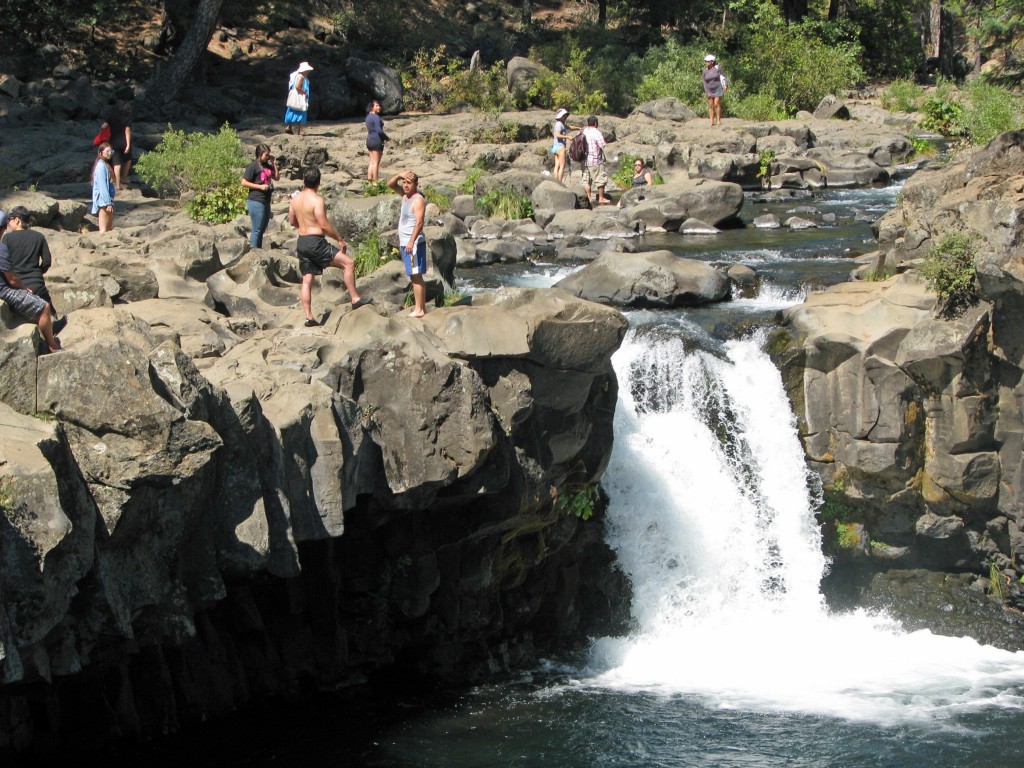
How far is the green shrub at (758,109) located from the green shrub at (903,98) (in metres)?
3.72

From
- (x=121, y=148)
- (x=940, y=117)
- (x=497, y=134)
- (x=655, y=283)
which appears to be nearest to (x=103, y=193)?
(x=121, y=148)

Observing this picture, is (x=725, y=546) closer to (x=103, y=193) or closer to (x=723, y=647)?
(x=723, y=647)

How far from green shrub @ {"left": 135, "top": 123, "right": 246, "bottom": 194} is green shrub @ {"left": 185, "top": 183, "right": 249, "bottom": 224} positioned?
631 mm

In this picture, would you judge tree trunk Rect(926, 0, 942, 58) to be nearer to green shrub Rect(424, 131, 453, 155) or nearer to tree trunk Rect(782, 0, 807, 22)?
tree trunk Rect(782, 0, 807, 22)

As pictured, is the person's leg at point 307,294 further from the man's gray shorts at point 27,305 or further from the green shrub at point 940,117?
the green shrub at point 940,117

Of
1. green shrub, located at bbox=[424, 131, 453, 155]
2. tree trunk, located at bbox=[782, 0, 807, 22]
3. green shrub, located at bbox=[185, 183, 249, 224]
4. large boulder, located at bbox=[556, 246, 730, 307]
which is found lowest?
large boulder, located at bbox=[556, 246, 730, 307]

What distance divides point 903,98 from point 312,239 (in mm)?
27426

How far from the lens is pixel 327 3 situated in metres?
39.4

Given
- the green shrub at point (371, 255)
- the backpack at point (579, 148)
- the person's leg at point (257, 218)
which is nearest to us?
the green shrub at point (371, 255)

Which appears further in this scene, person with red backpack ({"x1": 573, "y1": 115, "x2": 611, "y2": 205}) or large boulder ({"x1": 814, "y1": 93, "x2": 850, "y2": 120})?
large boulder ({"x1": 814, "y1": 93, "x2": 850, "y2": 120})

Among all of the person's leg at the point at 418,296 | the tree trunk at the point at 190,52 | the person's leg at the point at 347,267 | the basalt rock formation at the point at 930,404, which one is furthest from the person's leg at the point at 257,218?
the tree trunk at the point at 190,52

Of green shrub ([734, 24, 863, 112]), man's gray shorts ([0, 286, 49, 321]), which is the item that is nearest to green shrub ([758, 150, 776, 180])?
green shrub ([734, 24, 863, 112])

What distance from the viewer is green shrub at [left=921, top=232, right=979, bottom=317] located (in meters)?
15.3

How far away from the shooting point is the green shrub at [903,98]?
1426 inches
